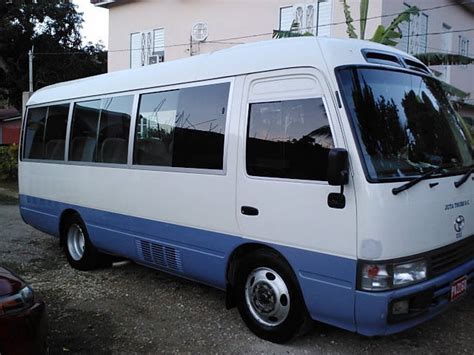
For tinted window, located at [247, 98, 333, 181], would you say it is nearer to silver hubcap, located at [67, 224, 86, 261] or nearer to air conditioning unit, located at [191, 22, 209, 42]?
silver hubcap, located at [67, 224, 86, 261]

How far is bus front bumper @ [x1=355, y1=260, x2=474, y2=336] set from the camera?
351 centimetres

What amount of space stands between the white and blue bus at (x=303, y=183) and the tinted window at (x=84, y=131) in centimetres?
73

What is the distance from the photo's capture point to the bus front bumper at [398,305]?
3.51m

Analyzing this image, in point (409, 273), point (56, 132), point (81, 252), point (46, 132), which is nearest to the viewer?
point (409, 273)

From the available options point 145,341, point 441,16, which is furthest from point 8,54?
point 145,341

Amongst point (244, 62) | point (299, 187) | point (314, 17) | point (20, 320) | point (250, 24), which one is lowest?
point (20, 320)

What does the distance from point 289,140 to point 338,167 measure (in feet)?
2.22

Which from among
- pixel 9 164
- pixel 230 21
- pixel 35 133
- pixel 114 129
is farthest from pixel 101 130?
pixel 9 164

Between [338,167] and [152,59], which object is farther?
[152,59]

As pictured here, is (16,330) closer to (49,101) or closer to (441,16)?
(49,101)

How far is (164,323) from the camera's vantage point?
4.79m

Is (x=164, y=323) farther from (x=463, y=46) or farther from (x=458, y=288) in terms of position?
(x=463, y=46)

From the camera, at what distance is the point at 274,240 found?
4125 mm

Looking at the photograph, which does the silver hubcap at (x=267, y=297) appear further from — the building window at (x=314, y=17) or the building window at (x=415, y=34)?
the building window at (x=415, y=34)
